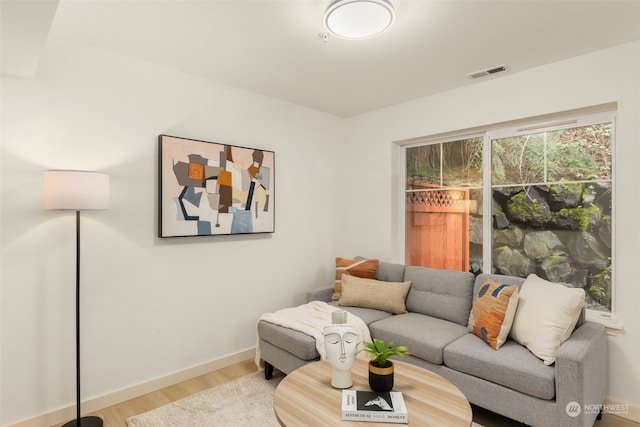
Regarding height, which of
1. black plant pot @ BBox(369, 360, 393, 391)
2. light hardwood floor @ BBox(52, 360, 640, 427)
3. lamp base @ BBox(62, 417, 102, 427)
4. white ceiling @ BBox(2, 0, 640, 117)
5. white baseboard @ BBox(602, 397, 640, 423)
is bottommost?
light hardwood floor @ BBox(52, 360, 640, 427)

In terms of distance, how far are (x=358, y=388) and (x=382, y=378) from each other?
0.58 ft

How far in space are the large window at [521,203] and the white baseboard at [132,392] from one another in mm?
2152

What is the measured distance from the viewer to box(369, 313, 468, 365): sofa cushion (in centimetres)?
256

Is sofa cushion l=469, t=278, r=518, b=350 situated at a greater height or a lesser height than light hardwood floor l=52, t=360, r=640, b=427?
greater

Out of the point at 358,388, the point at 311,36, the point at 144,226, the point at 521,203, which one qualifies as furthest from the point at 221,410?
the point at 521,203

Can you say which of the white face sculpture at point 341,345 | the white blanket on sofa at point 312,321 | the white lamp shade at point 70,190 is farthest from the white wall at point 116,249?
the white face sculpture at point 341,345

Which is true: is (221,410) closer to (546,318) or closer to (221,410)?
(221,410)

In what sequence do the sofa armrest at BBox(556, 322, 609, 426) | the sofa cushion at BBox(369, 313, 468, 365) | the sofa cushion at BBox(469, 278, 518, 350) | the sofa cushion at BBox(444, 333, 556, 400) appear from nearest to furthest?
1. the sofa armrest at BBox(556, 322, 609, 426)
2. the sofa cushion at BBox(444, 333, 556, 400)
3. the sofa cushion at BBox(469, 278, 518, 350)
4. the sofa cushion at BBox(369, 313, 468, 365)

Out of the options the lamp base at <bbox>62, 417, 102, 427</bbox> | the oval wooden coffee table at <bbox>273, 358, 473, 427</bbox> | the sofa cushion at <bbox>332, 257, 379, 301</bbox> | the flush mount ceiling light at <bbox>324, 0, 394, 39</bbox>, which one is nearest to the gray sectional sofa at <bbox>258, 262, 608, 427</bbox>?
the sofa cushion at <bbox>332, 257, 379, 301</bbox>

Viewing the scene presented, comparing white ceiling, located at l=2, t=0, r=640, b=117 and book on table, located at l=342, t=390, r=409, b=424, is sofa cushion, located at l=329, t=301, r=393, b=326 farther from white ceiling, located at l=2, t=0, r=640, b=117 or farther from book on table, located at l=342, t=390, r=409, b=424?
white ceiling, located at l=2, t=0, r=640, b=117

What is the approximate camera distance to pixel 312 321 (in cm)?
291

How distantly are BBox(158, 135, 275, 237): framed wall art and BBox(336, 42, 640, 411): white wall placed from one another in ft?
3.97

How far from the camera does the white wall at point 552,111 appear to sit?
246 cm

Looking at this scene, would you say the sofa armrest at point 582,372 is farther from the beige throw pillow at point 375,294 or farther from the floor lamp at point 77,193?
the floor lamp at point 77,193
